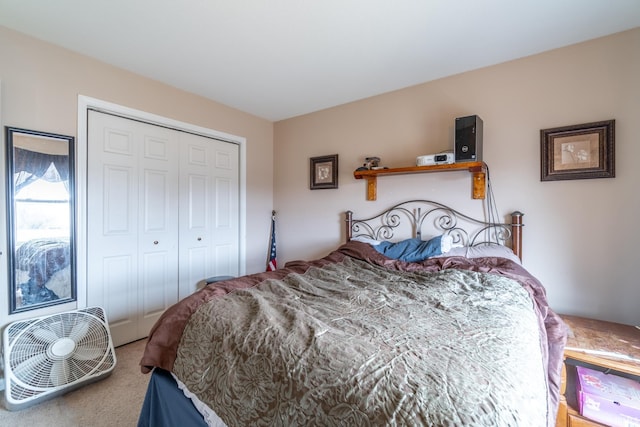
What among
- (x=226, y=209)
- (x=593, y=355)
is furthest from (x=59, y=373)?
(x=593, y=355)

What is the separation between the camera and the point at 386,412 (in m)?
0.69

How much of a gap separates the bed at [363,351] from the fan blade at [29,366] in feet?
3.32

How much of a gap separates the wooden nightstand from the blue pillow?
920 millimetres

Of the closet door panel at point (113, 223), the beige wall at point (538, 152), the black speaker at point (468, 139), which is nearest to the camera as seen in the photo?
the beige wall at point (538, 152)

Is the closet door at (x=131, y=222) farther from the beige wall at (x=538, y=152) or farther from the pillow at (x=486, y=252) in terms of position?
the pillow at (x=486, y=252)

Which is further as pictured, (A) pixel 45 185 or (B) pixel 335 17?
(A) pixel 45 185

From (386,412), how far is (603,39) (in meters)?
2.77

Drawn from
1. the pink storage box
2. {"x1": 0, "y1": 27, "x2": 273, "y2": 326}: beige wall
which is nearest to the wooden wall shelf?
the pink storage box

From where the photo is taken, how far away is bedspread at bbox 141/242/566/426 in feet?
2.35

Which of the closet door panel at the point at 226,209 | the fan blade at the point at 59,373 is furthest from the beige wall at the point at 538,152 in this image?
the fan blade at the point at 59,373

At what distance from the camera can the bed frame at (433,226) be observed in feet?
7.46

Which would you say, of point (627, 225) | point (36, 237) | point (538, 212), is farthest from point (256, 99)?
point (627, 225)

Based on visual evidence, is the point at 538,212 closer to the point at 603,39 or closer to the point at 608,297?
the point at 608,297

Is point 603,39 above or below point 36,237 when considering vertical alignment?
above
